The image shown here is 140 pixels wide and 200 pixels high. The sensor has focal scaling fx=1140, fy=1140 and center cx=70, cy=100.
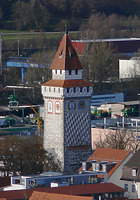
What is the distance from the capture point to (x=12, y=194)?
59.6m

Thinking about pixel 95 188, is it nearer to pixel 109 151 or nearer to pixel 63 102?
pixel 109 151

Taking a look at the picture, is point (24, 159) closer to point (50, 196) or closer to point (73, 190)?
point (73, 190)

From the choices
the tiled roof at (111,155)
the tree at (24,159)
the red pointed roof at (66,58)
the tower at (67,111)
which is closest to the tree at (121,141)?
the tower at (67,111)

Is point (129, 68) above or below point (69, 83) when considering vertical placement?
above

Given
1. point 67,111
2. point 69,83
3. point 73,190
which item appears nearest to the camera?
point 73,190

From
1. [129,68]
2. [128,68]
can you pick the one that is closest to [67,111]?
[129,68]

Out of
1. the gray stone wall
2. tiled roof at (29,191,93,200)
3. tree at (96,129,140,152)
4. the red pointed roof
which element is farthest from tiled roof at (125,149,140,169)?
tiled roof at (29,191,93,200)

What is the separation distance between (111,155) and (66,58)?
31.3 ft

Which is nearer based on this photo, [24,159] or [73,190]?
[73,190]

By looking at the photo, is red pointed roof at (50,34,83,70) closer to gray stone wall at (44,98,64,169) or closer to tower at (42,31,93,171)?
tower at (42,31,93,171)

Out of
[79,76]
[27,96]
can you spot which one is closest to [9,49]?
[27,96]

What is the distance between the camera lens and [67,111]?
258ft

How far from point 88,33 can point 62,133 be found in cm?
9125

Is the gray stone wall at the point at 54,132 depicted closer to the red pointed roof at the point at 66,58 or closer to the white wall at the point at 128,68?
the red pointed roof at the point at 66,58
